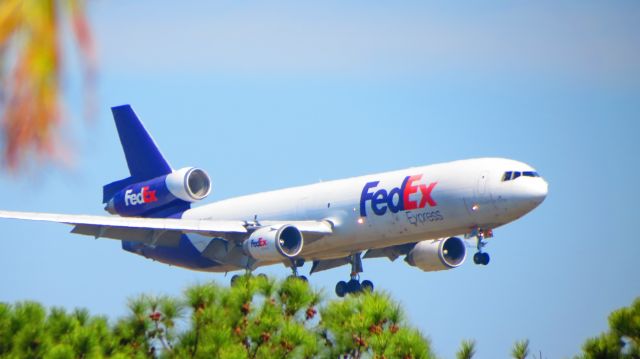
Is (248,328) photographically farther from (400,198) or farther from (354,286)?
(354,286)

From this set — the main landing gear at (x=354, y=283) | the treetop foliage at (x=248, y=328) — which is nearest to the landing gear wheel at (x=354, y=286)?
the main landing gear at (x=354, y=283)

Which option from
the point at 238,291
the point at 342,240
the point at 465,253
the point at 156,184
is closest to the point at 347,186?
the point at 342,240

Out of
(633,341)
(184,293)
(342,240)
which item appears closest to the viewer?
(633,341)

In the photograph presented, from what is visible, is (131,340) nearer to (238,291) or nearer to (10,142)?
(238,291)

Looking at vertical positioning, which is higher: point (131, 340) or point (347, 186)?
point (347, 186)

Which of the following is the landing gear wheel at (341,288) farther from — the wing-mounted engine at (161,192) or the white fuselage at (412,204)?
the wing-mounted engine at (161,192)

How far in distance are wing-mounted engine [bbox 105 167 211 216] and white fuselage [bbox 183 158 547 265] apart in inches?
189

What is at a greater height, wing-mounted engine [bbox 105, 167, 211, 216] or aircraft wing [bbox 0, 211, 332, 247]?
wing-mounted engine [bbox 105, 167, 211, 216]

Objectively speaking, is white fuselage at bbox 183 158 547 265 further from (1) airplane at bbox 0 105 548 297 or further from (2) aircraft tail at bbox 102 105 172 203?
(2) aircraft tail at bbox 102 105 172 203

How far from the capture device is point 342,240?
45656mm

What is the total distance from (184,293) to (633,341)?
874 cm

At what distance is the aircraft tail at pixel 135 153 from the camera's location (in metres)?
54.2

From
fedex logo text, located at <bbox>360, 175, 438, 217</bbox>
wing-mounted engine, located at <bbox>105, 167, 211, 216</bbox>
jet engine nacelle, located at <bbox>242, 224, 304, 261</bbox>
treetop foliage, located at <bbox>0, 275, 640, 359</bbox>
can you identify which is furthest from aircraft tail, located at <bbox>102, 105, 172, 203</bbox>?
treetop foliage, located at <bbox>0, 275, 640, 359</bbox>

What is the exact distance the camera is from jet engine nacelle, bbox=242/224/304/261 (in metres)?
44.2
